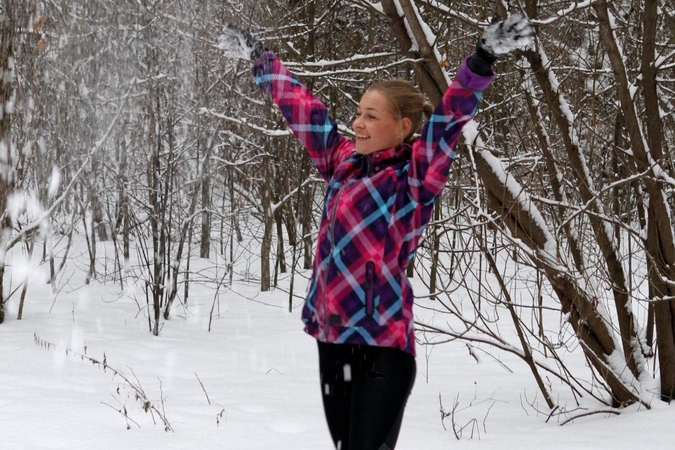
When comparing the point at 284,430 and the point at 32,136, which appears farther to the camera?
the point at 32,136

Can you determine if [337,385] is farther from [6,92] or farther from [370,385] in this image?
[6,92]

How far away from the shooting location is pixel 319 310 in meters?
2.10

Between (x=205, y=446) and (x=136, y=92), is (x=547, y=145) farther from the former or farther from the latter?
(x=136, y=92)

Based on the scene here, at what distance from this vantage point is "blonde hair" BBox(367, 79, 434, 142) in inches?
83.7

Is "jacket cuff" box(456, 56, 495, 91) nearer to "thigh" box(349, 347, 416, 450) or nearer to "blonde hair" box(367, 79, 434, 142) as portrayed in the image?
"blonde hair" box(367, 79, 434, 142)

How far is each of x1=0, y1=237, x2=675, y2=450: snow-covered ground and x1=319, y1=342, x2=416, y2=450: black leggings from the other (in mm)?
1728

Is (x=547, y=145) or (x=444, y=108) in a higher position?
(x=547, y=145)

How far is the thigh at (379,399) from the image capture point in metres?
2.03

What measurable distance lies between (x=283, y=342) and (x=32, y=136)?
3.32 meters

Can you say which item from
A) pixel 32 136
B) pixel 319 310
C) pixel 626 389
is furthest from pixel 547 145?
pixel 32 136

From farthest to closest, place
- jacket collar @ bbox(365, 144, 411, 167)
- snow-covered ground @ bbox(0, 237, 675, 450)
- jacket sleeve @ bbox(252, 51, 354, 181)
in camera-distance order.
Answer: snow-covered ground @ bbox(0, 237, 675, 450), jacket sleeve @ bbox(252, 51, 354, 181), jacket collar @ bbox(365, 144, 411, 167)

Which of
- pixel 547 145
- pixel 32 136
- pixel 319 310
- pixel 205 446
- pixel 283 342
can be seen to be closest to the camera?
pixel 319 310

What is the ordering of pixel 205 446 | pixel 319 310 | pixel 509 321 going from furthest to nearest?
pixel 509 321 → pixel 205 446 → pixel 319 310

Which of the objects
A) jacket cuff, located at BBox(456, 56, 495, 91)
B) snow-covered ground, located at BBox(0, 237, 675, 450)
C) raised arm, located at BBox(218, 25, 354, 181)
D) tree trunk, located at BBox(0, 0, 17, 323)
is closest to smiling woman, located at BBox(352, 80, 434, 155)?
raised arm, located at BBox(218, 25, 354, 181)
